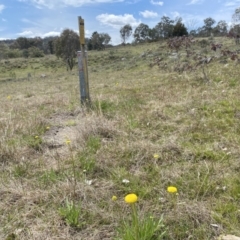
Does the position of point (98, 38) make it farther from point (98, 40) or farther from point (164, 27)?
point (164, 27)

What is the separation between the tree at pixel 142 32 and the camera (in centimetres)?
5369

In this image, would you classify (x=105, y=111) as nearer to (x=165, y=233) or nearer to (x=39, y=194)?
(x=39, y=194)

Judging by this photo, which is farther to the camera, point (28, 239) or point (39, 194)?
point (39, 194)

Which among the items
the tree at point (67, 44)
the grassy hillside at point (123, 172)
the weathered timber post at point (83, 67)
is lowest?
the grassy hillside at point (123, 172)

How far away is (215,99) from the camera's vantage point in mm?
4652

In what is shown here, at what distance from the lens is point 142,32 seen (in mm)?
54531

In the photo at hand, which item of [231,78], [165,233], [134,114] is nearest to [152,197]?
[165,233]

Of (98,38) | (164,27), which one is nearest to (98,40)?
(98,38)

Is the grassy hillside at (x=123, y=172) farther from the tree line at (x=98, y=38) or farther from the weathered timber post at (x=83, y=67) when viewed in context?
the tree line at (x=98, y=38)

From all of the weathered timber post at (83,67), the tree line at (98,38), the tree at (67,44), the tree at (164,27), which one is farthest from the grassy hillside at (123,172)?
the tree at (164,27)

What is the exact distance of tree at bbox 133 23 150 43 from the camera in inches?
2114

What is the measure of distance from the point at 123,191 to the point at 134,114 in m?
2.20

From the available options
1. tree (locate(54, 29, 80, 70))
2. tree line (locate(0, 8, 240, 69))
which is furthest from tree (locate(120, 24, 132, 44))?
tree (locate(54, 29, 80, 70))

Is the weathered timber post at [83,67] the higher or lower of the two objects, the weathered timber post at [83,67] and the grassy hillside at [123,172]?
the higher
